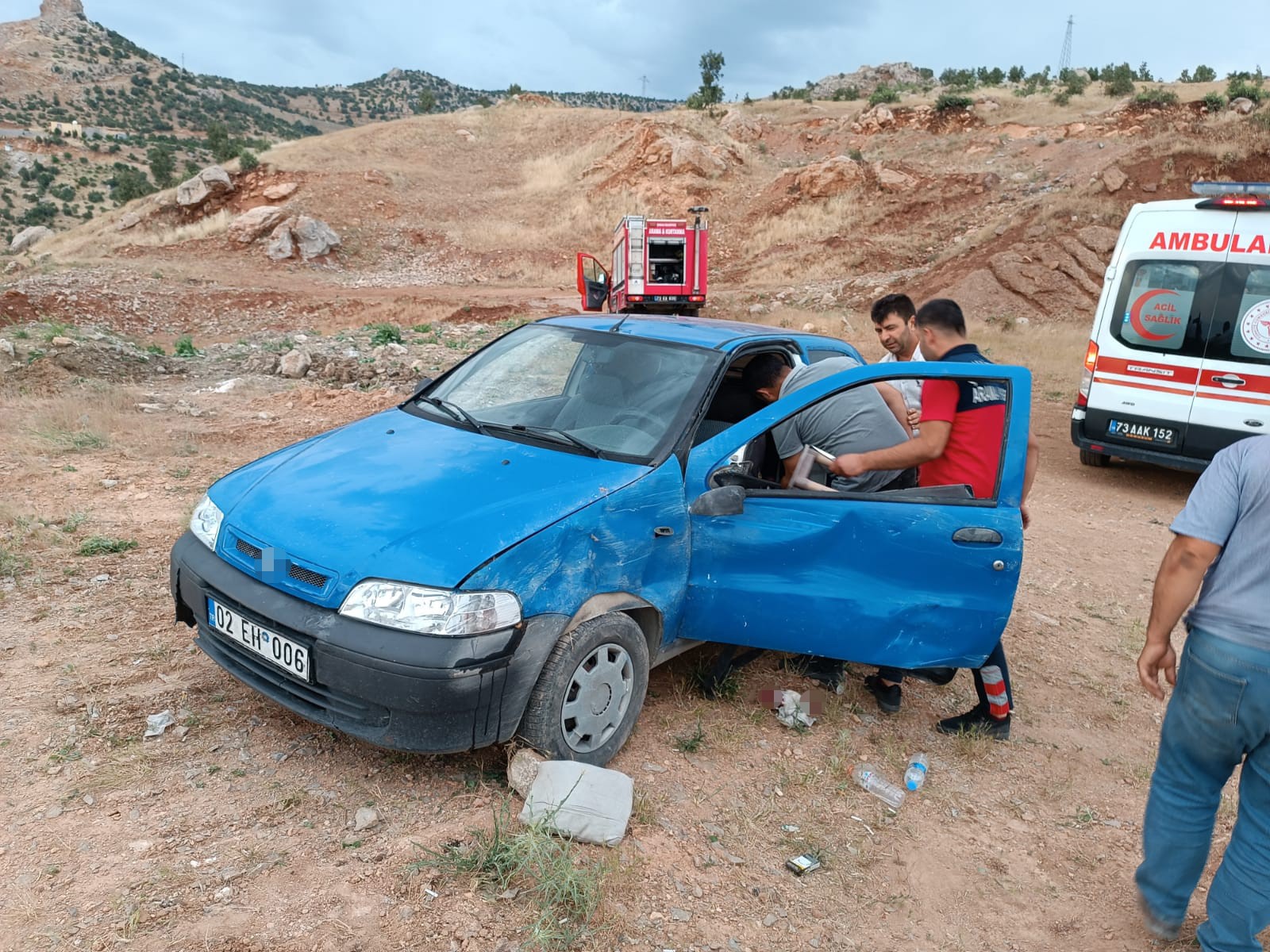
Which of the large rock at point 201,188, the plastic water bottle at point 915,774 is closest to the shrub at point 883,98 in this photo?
the large rock at point 201,188

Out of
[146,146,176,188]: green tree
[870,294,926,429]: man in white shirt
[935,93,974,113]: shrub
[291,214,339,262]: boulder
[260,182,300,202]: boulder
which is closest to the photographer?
[870,294,926,429]: man in white shirt

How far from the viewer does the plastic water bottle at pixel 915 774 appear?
3408 mm

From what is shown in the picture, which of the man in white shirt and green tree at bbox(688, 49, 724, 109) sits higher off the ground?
green tree at bbox(688, 49, 724, 109)

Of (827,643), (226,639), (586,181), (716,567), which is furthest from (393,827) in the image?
(586,181)

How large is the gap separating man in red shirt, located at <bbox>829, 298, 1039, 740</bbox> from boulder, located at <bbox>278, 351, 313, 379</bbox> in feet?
30.6

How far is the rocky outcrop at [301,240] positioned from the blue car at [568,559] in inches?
1040

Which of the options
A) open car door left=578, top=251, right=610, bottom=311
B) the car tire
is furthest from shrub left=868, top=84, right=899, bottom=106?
the car tire

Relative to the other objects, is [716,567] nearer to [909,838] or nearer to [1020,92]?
[909,838]

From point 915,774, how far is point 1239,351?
20.2 feet

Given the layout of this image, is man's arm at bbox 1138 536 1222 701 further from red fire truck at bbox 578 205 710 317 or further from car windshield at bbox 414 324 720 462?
red fire truck at bbox 578 205 710 317

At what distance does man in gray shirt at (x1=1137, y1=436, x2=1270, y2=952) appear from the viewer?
227 cm

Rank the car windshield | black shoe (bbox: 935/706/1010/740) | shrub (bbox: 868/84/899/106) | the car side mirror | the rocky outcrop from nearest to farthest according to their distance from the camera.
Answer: the car side mirror
the car windshield
black shoe (bbox: 935/706/1010/740)
the rocky outcrop
shrub (bbox: 868/84/899/106)

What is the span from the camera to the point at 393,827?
2799 mm

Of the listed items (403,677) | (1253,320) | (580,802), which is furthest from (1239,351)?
(403,677)
